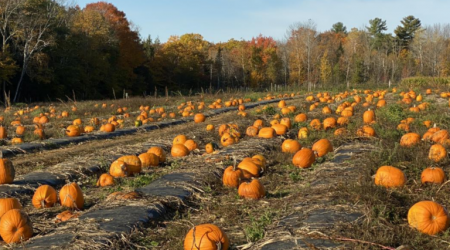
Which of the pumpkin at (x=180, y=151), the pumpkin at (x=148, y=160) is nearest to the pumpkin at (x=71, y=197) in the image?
the pumpkin at (x=148, y=160)

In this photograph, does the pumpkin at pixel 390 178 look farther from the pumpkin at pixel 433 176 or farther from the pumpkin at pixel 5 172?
the pumpkin at pixel 5 172

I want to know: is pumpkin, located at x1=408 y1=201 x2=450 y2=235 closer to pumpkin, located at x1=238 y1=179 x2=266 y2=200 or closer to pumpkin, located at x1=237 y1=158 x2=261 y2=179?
pumpkin, located at x1=238 y1=179 x2=266 y2=200

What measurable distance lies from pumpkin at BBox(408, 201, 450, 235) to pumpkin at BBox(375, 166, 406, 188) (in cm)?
107

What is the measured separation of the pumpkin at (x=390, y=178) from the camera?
17.1 feet

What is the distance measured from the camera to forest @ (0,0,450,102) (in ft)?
120

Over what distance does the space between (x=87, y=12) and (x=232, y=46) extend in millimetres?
40532

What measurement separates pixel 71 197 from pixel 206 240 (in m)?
2.37

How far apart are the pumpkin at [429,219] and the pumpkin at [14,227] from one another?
3.84 m

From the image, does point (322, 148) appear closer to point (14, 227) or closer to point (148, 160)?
point (148, 160)

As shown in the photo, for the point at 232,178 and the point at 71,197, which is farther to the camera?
the point at 232,178

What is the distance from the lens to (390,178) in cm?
524

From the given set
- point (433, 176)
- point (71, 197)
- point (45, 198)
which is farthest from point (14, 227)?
point (433, 176)

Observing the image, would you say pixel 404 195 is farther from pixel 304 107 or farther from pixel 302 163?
pixel 304 107

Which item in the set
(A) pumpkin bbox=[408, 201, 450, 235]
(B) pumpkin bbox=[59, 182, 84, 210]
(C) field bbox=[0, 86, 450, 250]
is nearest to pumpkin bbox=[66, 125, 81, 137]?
(C) field bbox=[0, 86, 450, 250]
